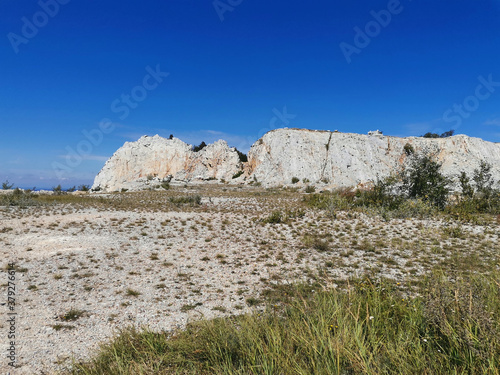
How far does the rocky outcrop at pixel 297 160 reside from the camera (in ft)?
168

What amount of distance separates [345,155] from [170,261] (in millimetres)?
49579

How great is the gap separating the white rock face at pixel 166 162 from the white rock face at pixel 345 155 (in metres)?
10.0

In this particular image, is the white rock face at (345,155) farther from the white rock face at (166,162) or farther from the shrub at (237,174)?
the white rock face at (166,162)

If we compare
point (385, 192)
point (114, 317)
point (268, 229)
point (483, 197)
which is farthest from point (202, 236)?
point (483, 197)

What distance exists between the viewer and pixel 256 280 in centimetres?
822

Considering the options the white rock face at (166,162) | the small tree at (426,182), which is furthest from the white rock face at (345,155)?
the small tree at (426,182)

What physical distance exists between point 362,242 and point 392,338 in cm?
928

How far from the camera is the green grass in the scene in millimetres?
2662

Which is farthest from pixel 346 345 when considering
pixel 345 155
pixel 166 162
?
pixel 166 162

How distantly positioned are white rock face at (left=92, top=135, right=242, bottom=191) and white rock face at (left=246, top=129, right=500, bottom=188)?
10.0 metres

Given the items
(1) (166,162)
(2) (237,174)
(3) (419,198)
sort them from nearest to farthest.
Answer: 1. (3) (419,198)
2. (2) (237,174)
3. (1) (166,162)

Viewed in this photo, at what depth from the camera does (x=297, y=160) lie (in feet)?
175

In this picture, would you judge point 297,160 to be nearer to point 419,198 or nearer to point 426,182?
point 426,182

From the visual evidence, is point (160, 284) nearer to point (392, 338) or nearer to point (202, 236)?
point (202, 236)
